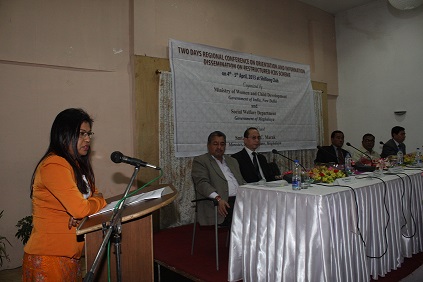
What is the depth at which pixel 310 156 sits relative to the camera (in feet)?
22.1

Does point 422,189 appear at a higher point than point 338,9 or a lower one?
lower

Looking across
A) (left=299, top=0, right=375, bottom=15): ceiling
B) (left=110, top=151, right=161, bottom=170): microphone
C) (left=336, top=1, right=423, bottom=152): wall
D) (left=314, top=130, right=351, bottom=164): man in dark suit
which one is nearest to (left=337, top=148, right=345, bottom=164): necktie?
(left=314, top=130, right=351, bottom=164): man in dark suit

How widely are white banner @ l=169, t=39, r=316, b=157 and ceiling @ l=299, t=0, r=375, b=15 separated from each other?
147 cm

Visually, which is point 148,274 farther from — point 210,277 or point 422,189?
point 422,189

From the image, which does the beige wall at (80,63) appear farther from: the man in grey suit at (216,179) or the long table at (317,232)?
the long table at (317,232)

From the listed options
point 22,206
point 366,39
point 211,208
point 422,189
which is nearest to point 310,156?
point 366,39

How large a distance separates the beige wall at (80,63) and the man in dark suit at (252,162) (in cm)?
144

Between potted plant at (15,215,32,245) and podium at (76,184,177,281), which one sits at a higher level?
podium at (76,184,177,281)

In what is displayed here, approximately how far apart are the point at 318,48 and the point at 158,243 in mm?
5406

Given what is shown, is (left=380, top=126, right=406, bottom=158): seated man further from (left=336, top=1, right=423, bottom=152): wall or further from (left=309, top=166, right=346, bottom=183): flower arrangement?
(left=309, top=166, right=346, bottom=183): flower arrangement

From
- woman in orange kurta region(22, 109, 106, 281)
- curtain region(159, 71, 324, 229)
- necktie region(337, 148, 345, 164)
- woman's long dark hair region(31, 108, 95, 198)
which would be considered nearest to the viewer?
woman in orange kurta region(22, 109, 106, 281)

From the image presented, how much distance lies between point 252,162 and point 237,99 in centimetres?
164

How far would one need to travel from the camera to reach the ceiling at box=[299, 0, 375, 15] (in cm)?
696

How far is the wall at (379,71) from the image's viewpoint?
6438 mm
